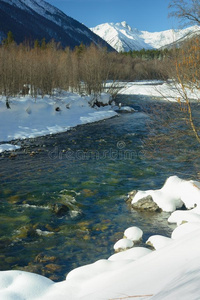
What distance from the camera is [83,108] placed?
79.9 ft

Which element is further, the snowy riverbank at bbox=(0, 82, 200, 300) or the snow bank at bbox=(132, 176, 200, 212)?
the snow bank at bbox=(132, 176, 200, 212)

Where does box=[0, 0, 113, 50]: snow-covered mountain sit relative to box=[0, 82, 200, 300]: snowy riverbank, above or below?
above

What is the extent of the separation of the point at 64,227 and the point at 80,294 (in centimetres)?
318

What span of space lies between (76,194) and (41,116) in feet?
39.5

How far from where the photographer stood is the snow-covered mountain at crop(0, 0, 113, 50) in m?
124

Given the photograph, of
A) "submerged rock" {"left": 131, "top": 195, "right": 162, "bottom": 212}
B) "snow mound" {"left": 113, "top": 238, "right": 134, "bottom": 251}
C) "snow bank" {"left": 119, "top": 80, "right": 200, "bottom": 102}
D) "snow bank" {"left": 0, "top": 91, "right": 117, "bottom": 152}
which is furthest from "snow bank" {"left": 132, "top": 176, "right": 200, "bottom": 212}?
"snow bank" {"left": 0, "top": 91, "right": 117, "bottom": 152}

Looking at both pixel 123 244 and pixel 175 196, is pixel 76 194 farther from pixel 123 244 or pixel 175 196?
pixel 123 244

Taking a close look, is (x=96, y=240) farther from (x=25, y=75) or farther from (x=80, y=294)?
(x=25, y=75)

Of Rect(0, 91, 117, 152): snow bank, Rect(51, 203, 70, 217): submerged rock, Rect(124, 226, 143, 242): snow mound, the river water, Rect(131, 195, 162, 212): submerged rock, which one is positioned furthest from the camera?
Rect(0, 91, 117, 152): snow bank

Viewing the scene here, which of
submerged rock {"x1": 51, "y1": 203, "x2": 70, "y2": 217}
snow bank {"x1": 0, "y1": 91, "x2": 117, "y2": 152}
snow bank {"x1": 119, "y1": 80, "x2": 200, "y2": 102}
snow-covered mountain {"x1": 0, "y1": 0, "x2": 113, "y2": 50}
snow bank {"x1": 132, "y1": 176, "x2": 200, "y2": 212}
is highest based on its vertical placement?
snow-covered mountain {"x1": 0, "y1": 0, "x2": 113, "y2": 50}

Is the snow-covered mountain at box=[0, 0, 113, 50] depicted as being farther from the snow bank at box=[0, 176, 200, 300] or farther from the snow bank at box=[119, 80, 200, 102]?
the snow bank at box=[0, 176, 200, 300]

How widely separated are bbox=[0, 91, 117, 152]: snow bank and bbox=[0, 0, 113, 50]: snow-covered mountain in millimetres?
90227

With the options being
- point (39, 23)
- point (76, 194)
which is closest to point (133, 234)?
point (76, 194)

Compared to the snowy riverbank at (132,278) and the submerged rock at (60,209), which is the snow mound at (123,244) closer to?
the snowy riverbank at (132,278)
